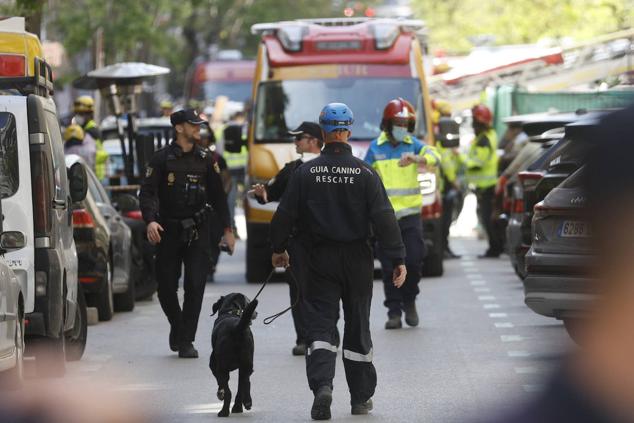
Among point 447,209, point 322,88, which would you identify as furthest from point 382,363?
point 447,209

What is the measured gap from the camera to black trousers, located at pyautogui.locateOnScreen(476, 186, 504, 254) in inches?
890

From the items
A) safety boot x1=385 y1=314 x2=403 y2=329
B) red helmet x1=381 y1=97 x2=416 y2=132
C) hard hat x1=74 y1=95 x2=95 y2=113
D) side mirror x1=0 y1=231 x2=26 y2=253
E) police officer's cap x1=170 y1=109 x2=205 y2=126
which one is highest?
police officer's cap x1=170 y1=109 x2=205 y2=126

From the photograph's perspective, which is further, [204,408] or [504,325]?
[504,325]

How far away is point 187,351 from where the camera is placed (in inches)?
488

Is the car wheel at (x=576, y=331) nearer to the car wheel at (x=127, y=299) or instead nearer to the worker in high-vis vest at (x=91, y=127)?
the car wheel at (x=127, y=299)

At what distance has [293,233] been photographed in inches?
390

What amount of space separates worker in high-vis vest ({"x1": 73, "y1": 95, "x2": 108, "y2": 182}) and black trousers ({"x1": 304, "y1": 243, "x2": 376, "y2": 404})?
10.2 metres

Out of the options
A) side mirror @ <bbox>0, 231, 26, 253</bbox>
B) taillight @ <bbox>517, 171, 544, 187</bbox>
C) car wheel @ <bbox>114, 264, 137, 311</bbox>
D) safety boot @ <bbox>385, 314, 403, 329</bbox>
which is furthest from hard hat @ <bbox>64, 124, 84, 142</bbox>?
side mirror @ <bbox>0, 231, 26, 253</bbox>

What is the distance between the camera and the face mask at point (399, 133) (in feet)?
44.7

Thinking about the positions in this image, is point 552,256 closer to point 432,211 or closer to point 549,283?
point 549,283

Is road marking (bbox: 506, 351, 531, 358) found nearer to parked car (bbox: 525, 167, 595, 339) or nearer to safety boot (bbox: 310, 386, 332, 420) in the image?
parked car (bbox: 525, 167, 595, 339)

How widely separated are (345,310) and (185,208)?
3061 mm

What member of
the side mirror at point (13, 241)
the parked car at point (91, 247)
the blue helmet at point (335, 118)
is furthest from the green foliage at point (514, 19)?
the blue helmet at point (335, 118)

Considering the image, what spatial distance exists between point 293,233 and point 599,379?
20.2ft
